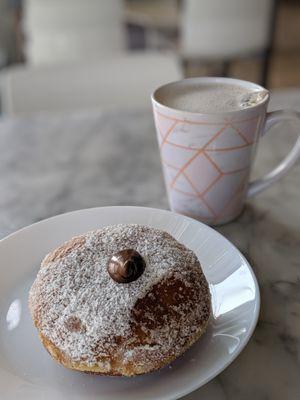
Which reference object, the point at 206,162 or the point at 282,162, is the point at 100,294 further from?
the point at 282,162

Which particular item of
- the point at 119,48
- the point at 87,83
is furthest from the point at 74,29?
the point at 87,83

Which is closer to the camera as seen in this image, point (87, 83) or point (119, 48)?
point (87, 83)

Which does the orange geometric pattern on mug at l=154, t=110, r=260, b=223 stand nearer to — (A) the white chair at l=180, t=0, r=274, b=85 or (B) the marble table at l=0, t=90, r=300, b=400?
(B) the marble table at l=0, t=90, r=300, b=400

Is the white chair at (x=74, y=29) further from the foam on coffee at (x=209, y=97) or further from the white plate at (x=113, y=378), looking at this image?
the white plate at (x=113, y=378)

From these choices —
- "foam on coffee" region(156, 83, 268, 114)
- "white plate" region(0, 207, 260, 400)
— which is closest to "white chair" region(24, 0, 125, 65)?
"foam on coffee" region(156, 83, 268, 114)

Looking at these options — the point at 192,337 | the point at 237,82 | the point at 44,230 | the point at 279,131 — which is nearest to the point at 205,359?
the point at 192,337

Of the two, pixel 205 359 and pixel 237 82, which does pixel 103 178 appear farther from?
pixel 205 359

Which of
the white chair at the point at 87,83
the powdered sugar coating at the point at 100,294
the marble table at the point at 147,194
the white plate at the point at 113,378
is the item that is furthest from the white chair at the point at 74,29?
the powdered sugar coating at the point at 100,294
